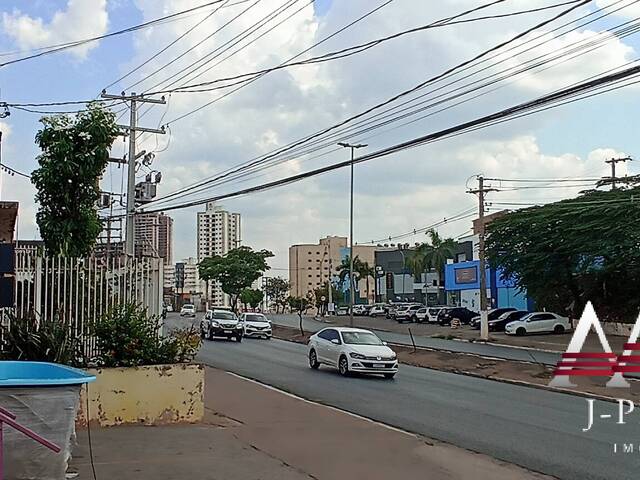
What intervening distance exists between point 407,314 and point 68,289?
183 feet

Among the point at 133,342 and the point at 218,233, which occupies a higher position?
the point at 218,233

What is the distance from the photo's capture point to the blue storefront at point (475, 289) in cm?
6512

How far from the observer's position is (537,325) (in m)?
47.8

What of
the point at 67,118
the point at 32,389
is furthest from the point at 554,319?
the point at 32,389

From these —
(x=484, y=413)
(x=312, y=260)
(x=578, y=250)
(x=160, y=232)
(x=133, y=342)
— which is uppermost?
(x=312, y=260)

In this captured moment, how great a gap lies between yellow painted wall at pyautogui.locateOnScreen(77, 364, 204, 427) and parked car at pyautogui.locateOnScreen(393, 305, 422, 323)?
55.1 m

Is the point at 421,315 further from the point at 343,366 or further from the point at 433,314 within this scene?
the point at 343,366

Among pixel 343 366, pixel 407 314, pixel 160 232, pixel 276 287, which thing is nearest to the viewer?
pixel 343 366

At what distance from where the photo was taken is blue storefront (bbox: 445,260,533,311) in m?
65.1

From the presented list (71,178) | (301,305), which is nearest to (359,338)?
(71,178)

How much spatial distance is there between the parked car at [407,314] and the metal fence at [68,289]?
178 feet

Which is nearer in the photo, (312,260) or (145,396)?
(145,396)

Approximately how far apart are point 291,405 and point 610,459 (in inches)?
266

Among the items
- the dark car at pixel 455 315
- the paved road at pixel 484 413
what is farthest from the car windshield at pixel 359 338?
the dark car at pixel 455 315
